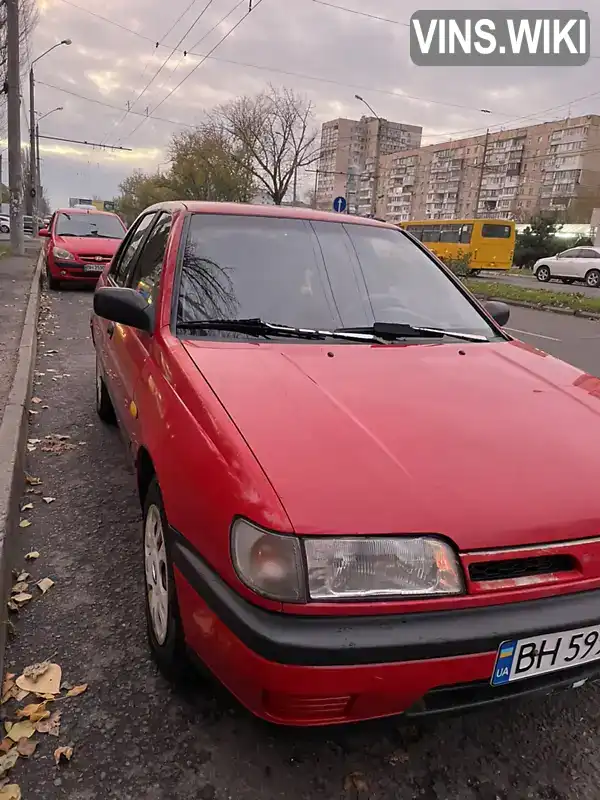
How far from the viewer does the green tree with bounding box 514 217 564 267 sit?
38.2 m

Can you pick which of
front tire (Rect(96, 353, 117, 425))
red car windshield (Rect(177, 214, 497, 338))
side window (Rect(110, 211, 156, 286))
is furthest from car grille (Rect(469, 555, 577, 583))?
front tire (Rect(96, 353, 117, 425))

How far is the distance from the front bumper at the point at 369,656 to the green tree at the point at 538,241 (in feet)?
134

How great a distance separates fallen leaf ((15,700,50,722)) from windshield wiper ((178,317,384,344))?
1420mm

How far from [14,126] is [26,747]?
1835 cm

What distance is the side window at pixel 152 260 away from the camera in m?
2.80

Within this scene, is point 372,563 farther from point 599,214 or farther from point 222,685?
point 599,214

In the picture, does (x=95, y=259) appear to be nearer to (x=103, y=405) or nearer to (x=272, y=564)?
(x=103, y=405)

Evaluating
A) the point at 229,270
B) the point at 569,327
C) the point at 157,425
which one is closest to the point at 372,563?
the point at 157,425

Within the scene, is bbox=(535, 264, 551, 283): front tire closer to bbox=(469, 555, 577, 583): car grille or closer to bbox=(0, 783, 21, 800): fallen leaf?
bbox=(469, 555, 577, 583): car grille

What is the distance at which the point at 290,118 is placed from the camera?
38.4m

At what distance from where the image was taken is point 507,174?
69062 millimetres

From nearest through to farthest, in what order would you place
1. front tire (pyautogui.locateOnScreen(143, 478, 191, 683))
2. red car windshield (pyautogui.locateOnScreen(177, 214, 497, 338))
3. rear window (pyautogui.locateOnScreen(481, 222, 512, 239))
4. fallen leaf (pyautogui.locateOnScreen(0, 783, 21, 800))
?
fallen leaf (pyautogui.locateOnScreen(0, 783, 21, 800))
front tire (pyautogui.locateOnScreen(143, 478, 191, 683))
red car windshield (pyautogui.locateOnScreen(177, 214, 497, 338))
rear window (pyautogui.locateOnScreen(481, 222, 512, 239))

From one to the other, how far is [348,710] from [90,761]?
2.77 feet

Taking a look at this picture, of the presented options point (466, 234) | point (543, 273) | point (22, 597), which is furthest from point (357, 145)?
point (22, 597)
